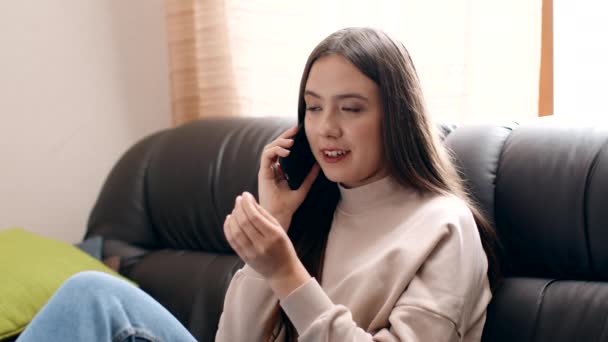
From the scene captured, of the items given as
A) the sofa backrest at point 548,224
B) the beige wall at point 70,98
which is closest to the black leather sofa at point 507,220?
the sofa backrest at point 548,224

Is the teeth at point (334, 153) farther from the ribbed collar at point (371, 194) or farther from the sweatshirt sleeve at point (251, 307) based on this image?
the sweatshirt sleeve at point (251, 307)

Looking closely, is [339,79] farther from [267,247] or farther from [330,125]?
[267,247]

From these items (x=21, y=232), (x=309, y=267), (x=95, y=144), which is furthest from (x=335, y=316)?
(x=95, y=144)

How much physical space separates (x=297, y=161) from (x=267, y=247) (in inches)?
13.0

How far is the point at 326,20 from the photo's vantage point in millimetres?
2379

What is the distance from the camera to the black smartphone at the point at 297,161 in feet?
5.43

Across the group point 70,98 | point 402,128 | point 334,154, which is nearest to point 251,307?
point 334,154

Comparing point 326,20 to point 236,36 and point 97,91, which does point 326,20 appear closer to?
point 236,36

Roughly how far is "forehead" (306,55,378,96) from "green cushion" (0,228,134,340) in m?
0.91

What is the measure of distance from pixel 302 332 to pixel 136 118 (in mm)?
1715

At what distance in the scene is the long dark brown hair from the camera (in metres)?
1.48

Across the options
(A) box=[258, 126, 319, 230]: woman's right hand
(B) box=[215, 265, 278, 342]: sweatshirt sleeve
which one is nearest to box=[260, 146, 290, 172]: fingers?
(A) box=[258, 126, 319, 230]: woman's right hand

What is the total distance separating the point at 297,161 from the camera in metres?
1.66

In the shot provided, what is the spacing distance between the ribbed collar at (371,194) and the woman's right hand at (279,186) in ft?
0.33
